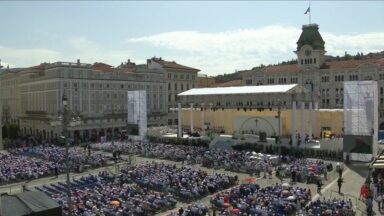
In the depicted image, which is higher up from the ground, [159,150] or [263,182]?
[159,150]

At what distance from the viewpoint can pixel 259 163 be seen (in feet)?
111

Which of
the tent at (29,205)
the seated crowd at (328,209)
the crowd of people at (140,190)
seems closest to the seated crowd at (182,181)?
the crowd of people at (140,190)

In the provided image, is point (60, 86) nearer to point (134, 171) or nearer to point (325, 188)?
point (134, 171)

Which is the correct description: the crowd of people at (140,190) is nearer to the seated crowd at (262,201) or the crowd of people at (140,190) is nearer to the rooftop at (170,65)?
the seated crowd at (262,201)

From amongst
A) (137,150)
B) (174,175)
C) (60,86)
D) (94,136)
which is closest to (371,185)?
(174,175)

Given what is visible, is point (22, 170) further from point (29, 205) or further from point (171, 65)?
point (171, 65)

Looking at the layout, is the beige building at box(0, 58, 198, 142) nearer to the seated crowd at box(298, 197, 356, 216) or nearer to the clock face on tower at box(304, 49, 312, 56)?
the clock face on tower at box(304, 49, 312, 56)

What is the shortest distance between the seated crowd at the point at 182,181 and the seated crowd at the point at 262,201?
243 centimetres

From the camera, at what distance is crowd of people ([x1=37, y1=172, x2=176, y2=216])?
2142 centimetres

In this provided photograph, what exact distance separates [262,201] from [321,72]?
2136 inches

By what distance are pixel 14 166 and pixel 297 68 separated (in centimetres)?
5411

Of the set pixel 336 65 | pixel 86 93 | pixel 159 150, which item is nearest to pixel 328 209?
pixel 159 150

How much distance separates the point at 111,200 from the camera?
2362 centimetres

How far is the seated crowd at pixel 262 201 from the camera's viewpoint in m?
20.9
